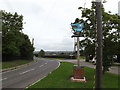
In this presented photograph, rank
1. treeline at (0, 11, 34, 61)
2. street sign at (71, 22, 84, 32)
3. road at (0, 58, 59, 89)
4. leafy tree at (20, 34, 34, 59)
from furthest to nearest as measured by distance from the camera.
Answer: leafy tree at (20, 34, 34, 59) → treeline at (0, 11, 34, 61) → street sign at (71, 22, 84, 32) → road at (0, 58, 59, 89)

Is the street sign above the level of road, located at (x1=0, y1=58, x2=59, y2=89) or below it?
above

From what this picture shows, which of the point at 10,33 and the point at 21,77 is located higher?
the point at 10,33

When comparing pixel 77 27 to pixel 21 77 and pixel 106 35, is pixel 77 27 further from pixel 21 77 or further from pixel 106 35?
pixel 21 77

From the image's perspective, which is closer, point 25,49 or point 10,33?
point 10,33

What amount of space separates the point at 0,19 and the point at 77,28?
21.2 metres

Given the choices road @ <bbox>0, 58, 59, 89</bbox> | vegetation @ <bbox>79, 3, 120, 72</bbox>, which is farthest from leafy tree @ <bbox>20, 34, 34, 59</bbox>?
vegetation @ <bbox>79, 3, 120, 72</bbox>

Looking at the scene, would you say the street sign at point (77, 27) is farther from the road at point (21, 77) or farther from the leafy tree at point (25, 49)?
the leafy tree at point (25, 49)

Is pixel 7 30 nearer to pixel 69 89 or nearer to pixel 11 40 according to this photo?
pixel 11 40

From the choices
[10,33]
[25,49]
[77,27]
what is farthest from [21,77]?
[25,49]

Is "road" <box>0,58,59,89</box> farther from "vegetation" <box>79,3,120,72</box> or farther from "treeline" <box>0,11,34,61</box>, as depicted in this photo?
"treeline" <box>0,11,34,61</box>

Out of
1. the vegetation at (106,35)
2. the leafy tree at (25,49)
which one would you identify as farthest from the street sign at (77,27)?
the leafy tree at (25,49)

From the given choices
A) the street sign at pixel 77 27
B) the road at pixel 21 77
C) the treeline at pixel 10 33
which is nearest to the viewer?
the road at pixel 21 77

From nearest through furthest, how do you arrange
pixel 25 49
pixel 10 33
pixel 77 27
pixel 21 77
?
pixel 77 27
pixel 21 77
pixel 10 33
pixel 25 49

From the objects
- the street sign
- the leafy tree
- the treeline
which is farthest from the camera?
the leafy tree
